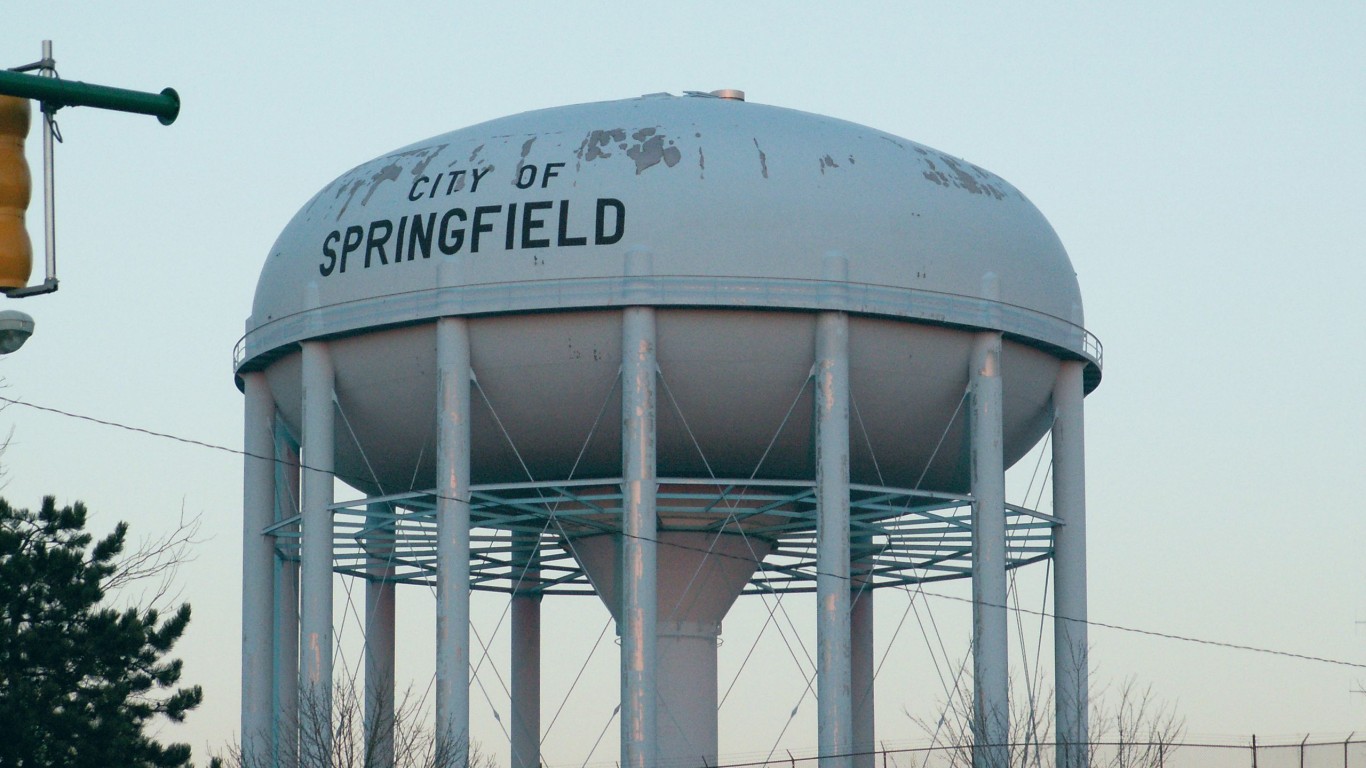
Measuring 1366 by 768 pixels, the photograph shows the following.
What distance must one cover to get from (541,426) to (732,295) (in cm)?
282

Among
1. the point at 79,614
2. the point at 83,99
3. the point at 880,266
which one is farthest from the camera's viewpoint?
the point at 880,266

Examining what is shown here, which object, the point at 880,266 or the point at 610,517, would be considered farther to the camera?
the point at 610,517

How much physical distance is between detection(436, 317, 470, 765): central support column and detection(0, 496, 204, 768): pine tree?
286cm

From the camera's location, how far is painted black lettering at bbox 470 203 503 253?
26875mm

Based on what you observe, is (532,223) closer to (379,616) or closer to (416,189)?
(416,189)

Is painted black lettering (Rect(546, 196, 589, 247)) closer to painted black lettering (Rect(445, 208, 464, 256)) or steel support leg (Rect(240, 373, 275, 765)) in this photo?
painted black lettering (Rect(445, 208, 464, 256))

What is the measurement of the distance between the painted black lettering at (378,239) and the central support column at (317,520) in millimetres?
1320

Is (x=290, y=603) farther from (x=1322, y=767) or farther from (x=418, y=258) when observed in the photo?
(x=1322, y=767)

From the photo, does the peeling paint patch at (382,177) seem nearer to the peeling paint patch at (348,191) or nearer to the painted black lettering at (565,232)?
the peeling paint patch at (348,191)

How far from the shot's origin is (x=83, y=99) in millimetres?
8891

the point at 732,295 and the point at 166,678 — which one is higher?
the point at 732,295

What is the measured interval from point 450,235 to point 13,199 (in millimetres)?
18563

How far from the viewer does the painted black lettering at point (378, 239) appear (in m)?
27.6

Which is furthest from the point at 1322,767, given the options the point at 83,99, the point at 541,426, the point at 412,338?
the point at 83,99
